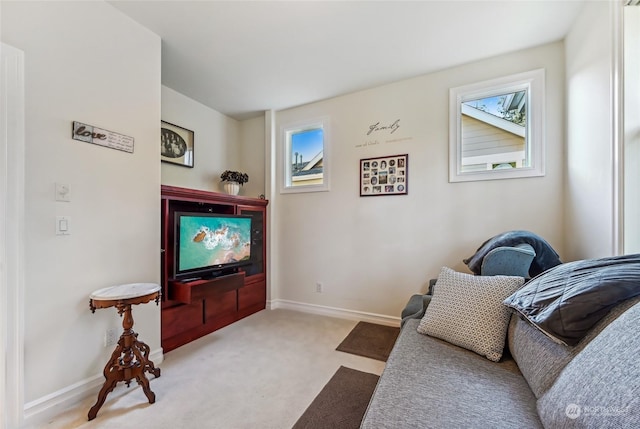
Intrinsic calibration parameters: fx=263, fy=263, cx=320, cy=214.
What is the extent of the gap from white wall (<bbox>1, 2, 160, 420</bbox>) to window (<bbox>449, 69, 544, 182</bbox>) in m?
2.75

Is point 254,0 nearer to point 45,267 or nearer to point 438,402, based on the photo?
point 45,267

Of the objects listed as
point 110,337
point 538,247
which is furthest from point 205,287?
point 538,247

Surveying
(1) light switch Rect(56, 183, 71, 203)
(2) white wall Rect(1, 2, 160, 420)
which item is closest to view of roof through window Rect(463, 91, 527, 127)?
(2) white wall Rect(1, 2, 160, 420)

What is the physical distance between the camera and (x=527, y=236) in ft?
5.66

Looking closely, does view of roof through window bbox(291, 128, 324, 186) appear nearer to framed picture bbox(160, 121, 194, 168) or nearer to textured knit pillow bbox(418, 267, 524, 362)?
framed picture bbox(160, 121, 194, 168)

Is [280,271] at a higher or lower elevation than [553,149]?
lower

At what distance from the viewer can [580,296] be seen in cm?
97

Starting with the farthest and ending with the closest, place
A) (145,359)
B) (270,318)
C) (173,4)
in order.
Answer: (270,318) → (173,4) → (145,359)

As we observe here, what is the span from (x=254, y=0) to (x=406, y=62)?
4.86 ft

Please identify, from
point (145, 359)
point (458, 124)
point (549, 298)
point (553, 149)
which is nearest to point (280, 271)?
point (145, 359)

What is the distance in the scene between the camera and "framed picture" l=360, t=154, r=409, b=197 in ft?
9.34

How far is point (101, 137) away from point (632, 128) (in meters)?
3.25

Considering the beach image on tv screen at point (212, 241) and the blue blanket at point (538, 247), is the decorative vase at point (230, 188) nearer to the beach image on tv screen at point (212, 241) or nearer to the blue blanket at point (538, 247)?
the beach image on tv screen at point (212, 241)

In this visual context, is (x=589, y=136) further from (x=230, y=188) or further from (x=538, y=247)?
(x=230, y=188)
